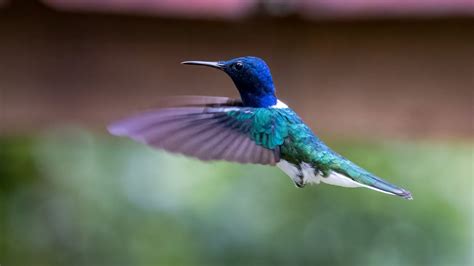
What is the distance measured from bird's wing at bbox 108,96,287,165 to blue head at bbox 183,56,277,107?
0.03 metres

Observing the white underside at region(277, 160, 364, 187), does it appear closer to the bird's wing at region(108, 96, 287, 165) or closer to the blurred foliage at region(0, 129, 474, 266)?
the bird's wing at region(108, 96, 287, 165)

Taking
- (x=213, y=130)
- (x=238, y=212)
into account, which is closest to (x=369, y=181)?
(x=213, y=130)

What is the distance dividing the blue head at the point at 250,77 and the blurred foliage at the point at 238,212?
2336mm

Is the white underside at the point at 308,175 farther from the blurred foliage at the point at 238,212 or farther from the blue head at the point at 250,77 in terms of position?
the blurred foliage at the point at 238,212

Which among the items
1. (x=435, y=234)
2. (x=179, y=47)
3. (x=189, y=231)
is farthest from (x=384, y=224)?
(x=179, y=47)

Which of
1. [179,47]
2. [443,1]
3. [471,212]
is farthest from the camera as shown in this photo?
[471,212]

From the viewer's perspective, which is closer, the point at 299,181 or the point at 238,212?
the point at 299,181

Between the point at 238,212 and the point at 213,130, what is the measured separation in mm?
2503

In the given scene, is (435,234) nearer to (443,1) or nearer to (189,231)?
(189,231)

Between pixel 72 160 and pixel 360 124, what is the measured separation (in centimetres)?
183

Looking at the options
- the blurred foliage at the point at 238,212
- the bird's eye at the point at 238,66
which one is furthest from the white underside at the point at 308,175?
the blurred foliage at the point at 238,212

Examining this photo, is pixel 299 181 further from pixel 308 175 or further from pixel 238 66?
pixel 238 66

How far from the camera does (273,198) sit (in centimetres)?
337

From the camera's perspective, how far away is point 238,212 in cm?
337
